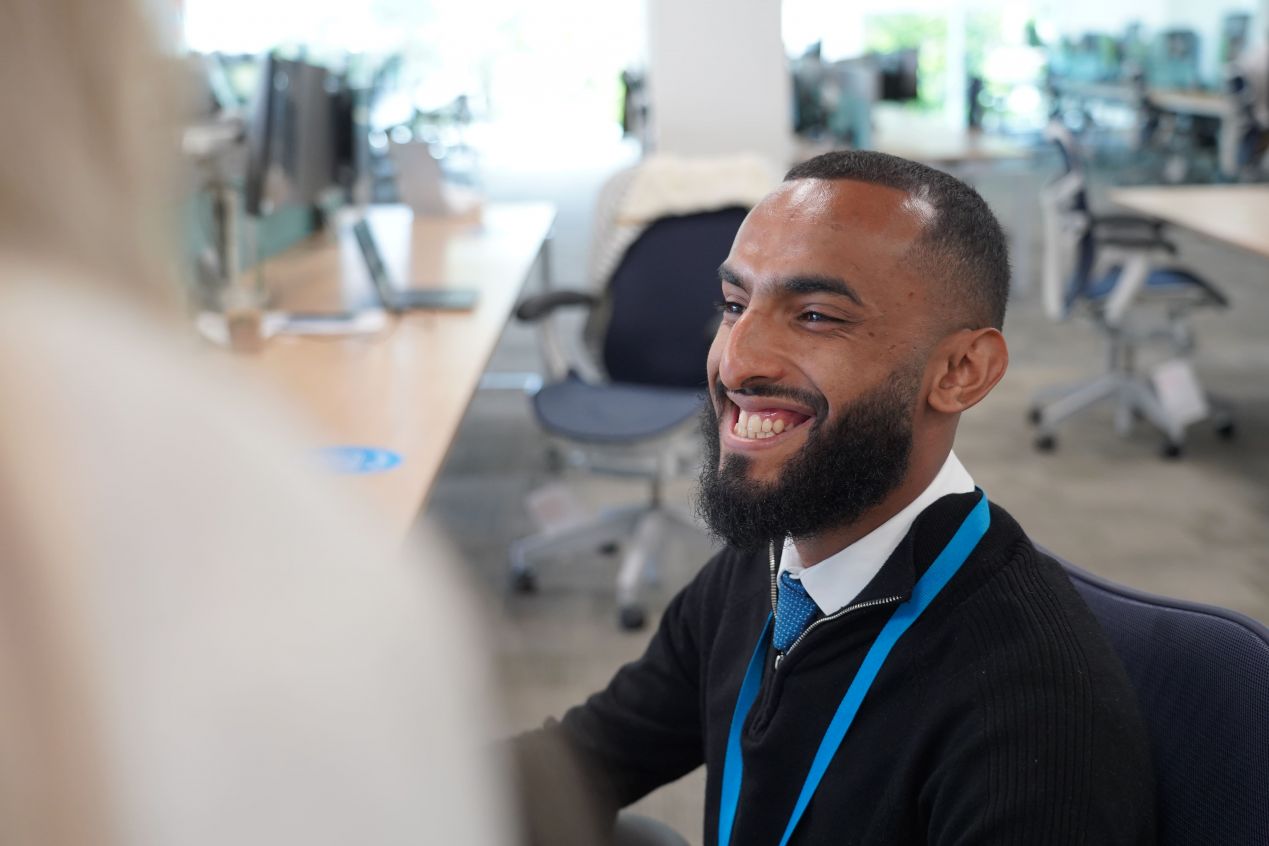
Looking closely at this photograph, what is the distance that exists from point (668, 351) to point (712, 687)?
89.9 inches

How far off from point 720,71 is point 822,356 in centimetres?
402

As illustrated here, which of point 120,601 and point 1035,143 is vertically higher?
point 120,601

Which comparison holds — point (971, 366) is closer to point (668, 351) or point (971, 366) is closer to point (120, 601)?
point (120, 601)

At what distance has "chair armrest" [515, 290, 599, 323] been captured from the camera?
3334 mm

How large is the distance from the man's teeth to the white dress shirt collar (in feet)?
0.39

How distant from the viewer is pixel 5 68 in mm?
263

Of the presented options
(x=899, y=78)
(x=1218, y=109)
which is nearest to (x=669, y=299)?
(x=899, y=78)

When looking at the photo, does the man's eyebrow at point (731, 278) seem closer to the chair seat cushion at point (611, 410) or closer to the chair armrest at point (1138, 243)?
the chair seat cushion at point (611, 410)

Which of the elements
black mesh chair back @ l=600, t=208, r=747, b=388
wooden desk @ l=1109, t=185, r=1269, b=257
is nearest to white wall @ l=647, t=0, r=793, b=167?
wooden desk @ l=1109, t=185, r=1269, b=257

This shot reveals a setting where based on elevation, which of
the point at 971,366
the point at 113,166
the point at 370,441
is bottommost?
the point at 370,441

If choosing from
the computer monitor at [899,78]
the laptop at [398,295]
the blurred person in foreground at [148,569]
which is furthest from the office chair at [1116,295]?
the blurred person in foreground at [148,569]

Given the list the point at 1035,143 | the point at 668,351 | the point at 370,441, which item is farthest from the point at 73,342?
the point at 1035,143

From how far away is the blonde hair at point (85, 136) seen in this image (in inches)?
10.4

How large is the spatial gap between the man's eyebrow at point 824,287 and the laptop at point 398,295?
2180 mm
